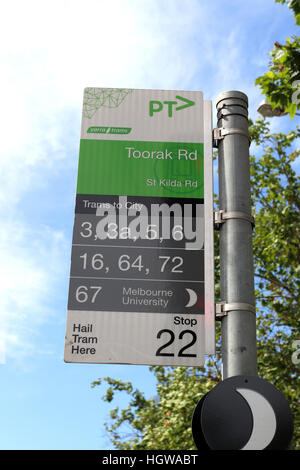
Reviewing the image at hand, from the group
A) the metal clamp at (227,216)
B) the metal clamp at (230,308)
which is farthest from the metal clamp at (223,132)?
the metal clamp at (230,308)

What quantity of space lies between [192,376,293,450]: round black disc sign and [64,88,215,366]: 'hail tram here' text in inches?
26.2

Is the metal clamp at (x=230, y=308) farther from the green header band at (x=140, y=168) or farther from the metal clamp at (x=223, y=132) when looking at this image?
the metal clamp at (x=223, y=132)

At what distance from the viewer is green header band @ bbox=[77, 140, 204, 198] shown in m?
4.04

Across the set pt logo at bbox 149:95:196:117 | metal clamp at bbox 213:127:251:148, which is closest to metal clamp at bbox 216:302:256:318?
metal clamp at bbox 213:127:251:148

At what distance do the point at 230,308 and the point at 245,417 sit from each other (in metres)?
0.72

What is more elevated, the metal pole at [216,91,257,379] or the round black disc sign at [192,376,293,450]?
the metal pole at [216,91,257,379]

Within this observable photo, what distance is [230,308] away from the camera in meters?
3.38

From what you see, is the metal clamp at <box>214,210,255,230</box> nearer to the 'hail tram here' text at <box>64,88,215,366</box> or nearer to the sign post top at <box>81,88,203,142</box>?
the 'hail tram here' text at <box>64,88,215,366</box>

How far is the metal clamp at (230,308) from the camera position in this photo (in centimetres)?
336

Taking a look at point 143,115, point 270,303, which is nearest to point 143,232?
point 143,115

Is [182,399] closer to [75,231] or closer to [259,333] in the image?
[259,333]

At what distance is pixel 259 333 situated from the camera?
1329 cm
